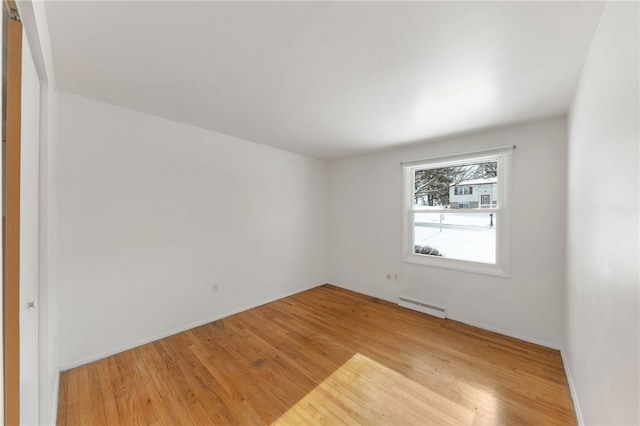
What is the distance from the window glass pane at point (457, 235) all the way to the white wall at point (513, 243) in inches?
8.9

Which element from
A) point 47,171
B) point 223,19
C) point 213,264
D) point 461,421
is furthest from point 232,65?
point 461,421

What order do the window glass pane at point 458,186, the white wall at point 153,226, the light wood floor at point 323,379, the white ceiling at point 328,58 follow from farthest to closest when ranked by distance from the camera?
the window glass pane at point 458,186 → the white wall at point 153,226 → the light wood floor at point 323,379 → the white ceiling at point 328,58

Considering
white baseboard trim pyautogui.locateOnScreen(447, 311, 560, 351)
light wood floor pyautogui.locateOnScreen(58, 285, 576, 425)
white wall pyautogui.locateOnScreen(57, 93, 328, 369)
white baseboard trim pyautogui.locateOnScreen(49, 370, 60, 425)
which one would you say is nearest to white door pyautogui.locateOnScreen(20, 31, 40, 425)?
white baseboard trim pyautogui.locateOnScreen(49, 370, 60, 425)

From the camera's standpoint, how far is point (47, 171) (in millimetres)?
1382

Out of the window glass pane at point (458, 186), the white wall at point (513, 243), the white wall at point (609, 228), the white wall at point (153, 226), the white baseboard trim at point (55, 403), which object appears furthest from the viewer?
the window glass pane at point (458, 186)

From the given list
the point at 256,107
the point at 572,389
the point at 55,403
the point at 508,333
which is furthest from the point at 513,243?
the point at 55,403

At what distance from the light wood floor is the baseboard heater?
26cm

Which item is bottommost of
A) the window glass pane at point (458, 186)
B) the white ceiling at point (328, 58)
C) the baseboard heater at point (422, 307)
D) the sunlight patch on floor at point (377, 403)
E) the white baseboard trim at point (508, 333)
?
the sunlight patch on floor at point (377, 403)

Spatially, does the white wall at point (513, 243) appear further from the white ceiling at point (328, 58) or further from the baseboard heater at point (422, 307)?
the white ceiling at point (328, 58)

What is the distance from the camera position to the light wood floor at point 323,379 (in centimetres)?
A: 164

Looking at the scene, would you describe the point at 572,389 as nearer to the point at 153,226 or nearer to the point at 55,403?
the point at 55,403

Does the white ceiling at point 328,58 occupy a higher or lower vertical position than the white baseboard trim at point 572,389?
higher

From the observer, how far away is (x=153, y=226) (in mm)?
2504

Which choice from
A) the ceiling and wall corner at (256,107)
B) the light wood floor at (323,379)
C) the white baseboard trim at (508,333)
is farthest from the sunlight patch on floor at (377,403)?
the ceiling and wall corner at (256,107)
